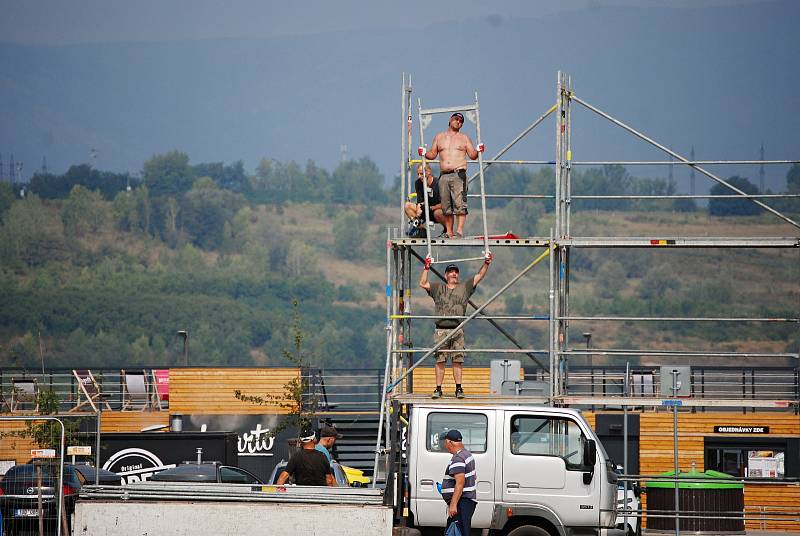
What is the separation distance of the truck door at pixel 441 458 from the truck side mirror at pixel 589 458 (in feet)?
3.60

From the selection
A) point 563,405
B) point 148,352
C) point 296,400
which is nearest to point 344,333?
point 148,352

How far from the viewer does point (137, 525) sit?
613 inches

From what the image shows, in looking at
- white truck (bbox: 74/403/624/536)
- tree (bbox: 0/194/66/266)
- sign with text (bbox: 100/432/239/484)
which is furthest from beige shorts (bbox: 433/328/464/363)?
tree (bbox: 0/194/66/266)

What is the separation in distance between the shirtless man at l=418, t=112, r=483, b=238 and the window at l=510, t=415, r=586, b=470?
16.1 ft

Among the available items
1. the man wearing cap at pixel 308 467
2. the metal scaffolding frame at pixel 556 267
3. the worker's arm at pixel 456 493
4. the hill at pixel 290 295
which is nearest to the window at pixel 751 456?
the metal scaffolding frame at pixel 556 267

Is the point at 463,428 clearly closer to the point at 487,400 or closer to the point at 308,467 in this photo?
the point at 308,467

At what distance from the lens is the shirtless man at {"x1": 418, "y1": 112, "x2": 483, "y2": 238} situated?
72.0ft

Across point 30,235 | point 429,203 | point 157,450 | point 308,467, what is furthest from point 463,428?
point 30,235

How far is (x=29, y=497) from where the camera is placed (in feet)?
62.4

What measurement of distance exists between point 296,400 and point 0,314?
446ft

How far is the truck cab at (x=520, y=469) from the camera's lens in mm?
17203

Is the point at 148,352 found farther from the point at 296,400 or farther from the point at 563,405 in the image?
the point at 563,405

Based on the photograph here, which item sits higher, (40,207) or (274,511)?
(40,207)

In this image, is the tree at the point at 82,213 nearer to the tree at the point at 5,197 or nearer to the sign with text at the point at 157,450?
the tree at the point at 5,197
